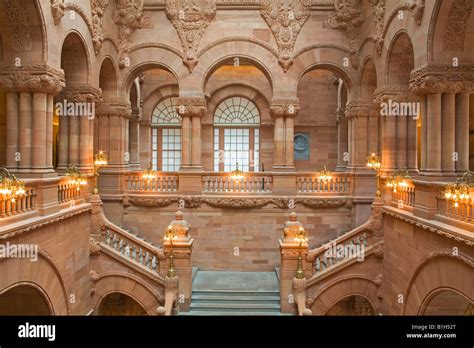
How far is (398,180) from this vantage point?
46.1 ft

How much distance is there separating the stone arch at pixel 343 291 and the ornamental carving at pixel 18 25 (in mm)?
11248

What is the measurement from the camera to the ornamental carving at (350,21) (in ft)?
60.0

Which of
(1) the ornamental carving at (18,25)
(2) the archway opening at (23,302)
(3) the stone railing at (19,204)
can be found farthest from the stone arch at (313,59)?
(2) the archway opening at (23,302)

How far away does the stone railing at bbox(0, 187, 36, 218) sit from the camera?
31.3 ft

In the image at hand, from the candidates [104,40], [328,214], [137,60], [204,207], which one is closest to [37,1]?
[104,40]

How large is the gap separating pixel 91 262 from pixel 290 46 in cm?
1131

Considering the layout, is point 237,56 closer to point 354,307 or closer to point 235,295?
point 235,295

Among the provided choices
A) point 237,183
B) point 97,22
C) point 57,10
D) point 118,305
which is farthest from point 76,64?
point 118,305

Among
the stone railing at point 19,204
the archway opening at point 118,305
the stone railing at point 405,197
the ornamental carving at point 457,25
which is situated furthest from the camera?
the archway opening at point 118,305

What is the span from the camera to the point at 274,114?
736 inches

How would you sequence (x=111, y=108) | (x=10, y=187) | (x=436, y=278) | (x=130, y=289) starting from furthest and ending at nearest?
1. (x=111, y=108)
2. (x=130, y=289)
3. (x=436, y=278)
4. (x=10, y=187)

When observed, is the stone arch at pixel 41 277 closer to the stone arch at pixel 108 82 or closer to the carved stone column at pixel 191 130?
the carved stone column at pixel 191 130

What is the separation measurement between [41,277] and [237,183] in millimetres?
9120

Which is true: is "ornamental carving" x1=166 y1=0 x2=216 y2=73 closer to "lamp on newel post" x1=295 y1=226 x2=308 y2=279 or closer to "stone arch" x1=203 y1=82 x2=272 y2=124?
"stone arch" x1=203 y1=82 x2=272 y2=124
